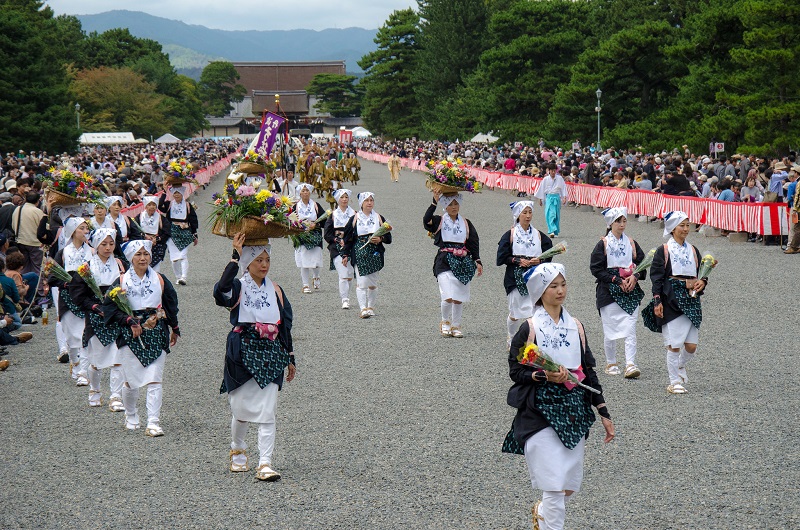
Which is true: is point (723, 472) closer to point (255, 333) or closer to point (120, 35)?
point (255, 333)

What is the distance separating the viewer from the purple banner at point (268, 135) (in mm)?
33094

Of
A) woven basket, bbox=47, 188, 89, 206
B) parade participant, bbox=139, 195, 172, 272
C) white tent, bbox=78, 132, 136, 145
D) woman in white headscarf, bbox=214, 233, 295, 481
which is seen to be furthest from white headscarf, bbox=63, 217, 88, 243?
white tent, bbox=78, 132, 136, 145

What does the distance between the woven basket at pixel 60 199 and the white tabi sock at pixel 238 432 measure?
6.56 meters

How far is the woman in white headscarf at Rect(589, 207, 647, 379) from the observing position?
10625 mm

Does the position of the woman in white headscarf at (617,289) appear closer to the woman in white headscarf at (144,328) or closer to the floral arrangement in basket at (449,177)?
the floral arrangement in basket at (449,177)

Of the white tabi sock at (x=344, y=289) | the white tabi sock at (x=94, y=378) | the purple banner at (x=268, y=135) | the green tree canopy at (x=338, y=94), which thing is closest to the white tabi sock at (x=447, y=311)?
the white tabi sock at (x=344, y=289)

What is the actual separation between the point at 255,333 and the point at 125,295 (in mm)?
1766

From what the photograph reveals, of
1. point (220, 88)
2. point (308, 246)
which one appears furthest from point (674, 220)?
point (220, 88)

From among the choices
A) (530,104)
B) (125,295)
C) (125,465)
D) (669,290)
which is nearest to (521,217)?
(669,290)

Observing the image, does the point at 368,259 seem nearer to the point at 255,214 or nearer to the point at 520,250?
the point at 520,250

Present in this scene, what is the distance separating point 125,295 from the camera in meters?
8.87

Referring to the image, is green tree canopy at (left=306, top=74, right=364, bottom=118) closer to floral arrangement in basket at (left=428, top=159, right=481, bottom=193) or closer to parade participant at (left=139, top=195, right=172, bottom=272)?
parade participant at (left=139, top=195, right=172, bottom=272)

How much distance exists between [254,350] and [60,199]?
6757mm

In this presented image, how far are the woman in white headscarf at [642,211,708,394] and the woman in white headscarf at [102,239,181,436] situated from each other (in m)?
4.61
